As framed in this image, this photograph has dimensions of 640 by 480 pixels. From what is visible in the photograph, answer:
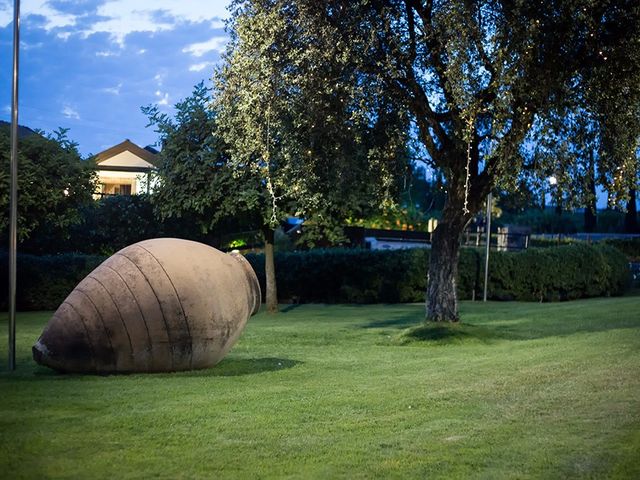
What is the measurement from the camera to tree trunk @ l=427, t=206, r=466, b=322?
18.5 metres

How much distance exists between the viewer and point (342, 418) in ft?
29.9

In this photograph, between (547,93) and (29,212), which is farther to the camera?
(29,212)

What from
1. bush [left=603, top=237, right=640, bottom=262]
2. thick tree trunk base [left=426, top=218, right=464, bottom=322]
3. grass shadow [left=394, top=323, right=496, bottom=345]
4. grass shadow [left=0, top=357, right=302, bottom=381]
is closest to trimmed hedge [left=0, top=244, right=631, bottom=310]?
bush [left=603, top=237, right=640, bottom=262]

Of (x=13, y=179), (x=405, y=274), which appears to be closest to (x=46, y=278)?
(x=405, y=274)

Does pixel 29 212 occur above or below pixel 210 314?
above

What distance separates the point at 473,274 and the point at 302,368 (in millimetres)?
20593

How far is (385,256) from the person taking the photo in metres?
32.3

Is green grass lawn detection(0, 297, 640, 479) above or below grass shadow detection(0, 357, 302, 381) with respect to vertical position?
above

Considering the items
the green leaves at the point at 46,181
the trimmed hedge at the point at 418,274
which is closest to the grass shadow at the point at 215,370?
the green leaves at the point at 46,181

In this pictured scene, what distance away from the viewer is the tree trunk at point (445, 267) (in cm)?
1852

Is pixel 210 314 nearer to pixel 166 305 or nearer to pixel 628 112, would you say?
pixel 166 305

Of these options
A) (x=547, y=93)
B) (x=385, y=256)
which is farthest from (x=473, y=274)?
(x=547, y=93)

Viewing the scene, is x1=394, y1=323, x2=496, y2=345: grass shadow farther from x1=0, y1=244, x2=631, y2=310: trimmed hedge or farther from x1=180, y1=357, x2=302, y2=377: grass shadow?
x1=0, y1=244, x2=631, y2=310: trimmed hedge

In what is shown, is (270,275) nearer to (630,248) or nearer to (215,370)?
(215,370)
